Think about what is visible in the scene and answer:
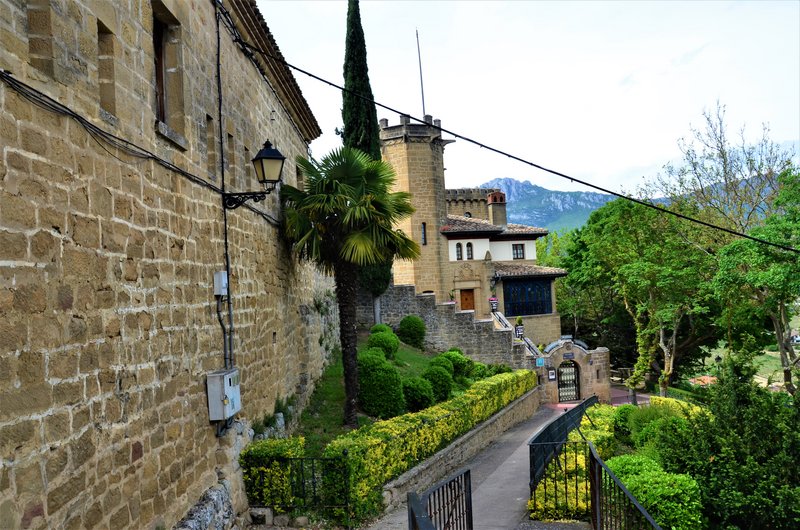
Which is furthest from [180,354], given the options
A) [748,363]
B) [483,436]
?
[483,436]

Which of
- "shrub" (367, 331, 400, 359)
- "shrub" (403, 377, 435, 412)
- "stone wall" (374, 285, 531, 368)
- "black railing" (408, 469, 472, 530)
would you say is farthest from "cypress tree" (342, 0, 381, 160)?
"black railing" (408, 469, 472, 530)

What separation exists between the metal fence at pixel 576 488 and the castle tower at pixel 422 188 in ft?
63.2

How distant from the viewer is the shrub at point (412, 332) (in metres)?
25.6

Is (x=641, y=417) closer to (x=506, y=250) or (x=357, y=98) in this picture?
(x=357, y=98)

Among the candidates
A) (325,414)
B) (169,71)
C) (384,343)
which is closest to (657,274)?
(384,343)

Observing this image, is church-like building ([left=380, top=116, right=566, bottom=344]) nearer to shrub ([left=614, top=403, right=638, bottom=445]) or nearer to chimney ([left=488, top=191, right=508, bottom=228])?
chimney ([left=488, top=191, right=508, bottom=228])

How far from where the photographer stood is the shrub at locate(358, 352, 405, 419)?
13.6 meters

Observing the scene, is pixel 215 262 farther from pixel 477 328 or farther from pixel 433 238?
pixel 433 238

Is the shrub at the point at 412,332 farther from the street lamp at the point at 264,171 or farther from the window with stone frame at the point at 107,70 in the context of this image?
the window with stone frame at the point at 107,70

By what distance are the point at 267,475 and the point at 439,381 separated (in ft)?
28.7

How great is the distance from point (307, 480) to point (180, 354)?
323 centimetres

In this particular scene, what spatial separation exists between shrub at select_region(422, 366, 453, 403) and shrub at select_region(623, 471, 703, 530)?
7497mm

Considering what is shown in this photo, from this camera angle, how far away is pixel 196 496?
655 centimetres

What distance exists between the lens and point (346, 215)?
1152 centimetres
